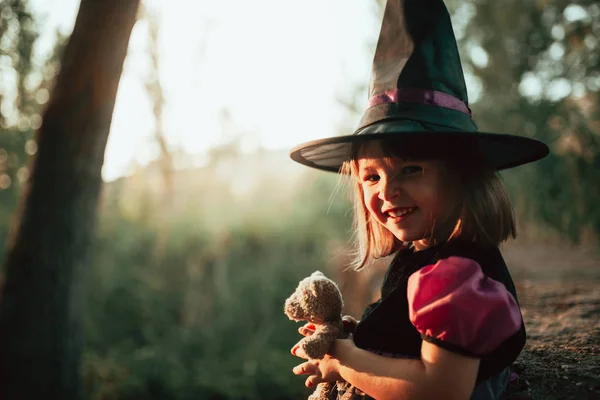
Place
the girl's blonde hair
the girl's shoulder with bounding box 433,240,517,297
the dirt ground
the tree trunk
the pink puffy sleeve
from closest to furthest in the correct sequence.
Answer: the pink puffy sleeve → the girl's shoulder with bounding box 433,240,517,297 → the girl's blonde hair → the dirt ground → the tree trunk

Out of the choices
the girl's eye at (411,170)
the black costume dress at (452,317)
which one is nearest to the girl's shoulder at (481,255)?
the black costume dress at (452,317)

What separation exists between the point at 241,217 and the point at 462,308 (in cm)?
1041

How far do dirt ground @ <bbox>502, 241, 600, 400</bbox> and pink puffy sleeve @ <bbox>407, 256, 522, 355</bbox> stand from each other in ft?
1.55

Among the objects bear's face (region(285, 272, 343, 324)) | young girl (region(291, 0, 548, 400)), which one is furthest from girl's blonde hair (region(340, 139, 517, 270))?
bear's face (region(285, 272, 343, 324))

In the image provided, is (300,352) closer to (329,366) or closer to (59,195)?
(329,366)

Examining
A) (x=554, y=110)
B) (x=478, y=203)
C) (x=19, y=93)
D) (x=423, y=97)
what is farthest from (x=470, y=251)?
(x=19, y=93)

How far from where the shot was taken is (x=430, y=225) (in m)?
1.49

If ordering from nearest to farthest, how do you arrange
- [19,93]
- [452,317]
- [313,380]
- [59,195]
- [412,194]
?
[452,317]
[412,194]
[313,380]
[59,195]
[19,93]

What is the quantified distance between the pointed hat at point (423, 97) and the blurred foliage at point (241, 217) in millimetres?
2214

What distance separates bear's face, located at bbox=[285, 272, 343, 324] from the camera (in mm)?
1565

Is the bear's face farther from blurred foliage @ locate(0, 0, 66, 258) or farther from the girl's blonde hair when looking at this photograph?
blurred foliage @ locate(0, 0, 66, 258)

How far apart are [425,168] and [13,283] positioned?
3.57 m

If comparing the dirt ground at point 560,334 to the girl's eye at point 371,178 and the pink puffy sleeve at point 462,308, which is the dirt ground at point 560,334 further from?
the girl's eye at point 371,178

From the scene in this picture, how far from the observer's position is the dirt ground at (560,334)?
1.54 m
